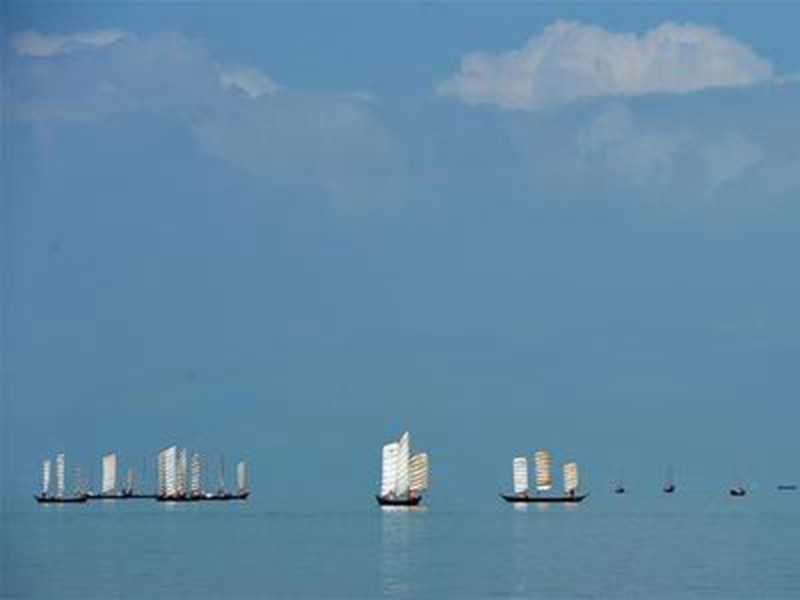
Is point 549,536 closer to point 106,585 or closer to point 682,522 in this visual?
point 682,522

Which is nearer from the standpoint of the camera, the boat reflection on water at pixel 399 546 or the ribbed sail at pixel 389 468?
the boat reflection on water at pixel 399 546

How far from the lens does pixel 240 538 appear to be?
124 metres

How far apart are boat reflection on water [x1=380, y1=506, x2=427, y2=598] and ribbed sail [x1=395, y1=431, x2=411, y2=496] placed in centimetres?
244

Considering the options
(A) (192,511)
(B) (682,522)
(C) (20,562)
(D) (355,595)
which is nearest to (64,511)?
(A) (192,511)

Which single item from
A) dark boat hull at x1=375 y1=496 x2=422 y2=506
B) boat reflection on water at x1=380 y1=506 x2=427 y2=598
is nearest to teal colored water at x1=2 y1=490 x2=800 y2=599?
boat reflection on water at x1=380 y1=506 x2=427 y2=598

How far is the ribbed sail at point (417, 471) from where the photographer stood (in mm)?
168875

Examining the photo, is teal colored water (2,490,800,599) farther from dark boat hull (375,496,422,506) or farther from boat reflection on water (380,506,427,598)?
dark boat hull (375,496,422,506)

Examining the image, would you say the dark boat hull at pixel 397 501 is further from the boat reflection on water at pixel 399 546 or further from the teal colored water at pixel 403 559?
the teal colored water at pixel 403 559

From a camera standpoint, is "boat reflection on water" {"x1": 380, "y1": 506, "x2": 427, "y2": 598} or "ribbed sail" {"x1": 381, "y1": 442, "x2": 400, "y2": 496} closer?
"boat reflection on water" {"x1": 380, "y1": 506, "x2": 427, "y2": 598}

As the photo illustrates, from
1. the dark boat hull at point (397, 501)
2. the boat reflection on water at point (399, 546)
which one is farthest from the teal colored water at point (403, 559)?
the dark boat hull at point (397, 501)

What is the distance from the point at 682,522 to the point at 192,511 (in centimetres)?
5596

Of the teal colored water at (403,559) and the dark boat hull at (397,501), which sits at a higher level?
the dark boat hull at (397,501)

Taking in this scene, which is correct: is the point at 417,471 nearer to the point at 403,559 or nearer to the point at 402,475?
the point at 402,475

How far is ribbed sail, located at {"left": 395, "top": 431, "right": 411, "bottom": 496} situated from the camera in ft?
526
